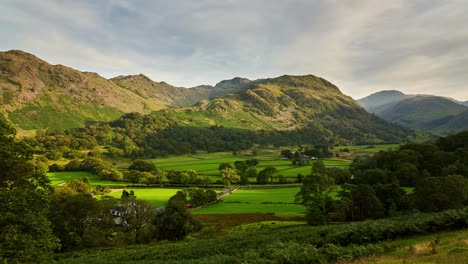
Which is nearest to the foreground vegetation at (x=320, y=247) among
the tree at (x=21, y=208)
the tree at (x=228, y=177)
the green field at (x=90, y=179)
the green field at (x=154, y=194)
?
the tree at (x=21, y=208)

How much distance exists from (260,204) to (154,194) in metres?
38.7

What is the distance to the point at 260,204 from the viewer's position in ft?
251

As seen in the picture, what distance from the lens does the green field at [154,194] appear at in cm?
8291

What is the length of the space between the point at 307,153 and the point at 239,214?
431 ft

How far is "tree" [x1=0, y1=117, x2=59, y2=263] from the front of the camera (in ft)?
59.9

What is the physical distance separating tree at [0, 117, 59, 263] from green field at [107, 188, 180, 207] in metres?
58.5

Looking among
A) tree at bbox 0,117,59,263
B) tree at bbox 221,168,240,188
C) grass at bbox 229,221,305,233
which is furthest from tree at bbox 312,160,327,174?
tree at bbox 0,117,59,263

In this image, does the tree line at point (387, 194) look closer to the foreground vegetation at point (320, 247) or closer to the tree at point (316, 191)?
the tree at point (316, 191)

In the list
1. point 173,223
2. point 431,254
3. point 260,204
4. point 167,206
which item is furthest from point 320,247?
point 260,204

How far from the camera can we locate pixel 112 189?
343ft

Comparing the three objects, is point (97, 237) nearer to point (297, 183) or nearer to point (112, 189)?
point (112, 189)

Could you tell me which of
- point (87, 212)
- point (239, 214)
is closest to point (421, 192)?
point (239, 214)

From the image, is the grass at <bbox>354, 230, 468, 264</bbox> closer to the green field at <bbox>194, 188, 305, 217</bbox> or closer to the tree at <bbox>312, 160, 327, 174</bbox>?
the green field at <bbox>194, 188, 305, 217</bbox>

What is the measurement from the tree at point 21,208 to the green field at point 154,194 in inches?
2304
